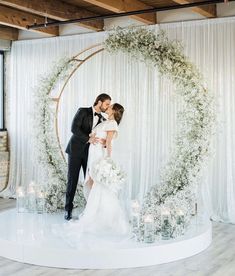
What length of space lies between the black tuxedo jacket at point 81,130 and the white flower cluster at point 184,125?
0.98m

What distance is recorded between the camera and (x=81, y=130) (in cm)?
596

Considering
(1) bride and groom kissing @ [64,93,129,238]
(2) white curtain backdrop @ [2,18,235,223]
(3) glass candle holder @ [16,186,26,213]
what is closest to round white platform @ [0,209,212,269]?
(1) bride and groom kissing @ [64,93,129,238]

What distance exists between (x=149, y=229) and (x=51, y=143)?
234 cm

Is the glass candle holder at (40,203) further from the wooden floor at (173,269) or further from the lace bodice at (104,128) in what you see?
the wooden floor at (173,269)

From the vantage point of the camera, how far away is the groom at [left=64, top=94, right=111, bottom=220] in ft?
19.2

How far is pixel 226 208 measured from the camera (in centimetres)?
671

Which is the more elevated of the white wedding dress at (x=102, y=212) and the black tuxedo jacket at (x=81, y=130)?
the black tuxedo jacket at (x=81, y=130)

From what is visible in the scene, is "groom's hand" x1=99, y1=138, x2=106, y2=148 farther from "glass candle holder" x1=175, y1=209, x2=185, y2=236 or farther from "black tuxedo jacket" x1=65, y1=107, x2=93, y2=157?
"glass candle holder" x1=175, y1=209, x2=185, y2=236

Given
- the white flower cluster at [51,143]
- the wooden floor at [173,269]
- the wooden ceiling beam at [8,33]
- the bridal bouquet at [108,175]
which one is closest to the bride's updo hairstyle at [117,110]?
the bridal bouquet at [108,175]

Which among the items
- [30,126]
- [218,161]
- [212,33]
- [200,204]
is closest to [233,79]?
[212,33]

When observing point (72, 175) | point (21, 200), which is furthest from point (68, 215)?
point (21, 200)

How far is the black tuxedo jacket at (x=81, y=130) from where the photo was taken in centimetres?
589

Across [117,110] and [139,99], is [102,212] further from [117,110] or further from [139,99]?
[139,99]

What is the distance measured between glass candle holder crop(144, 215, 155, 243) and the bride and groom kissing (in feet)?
1.35
